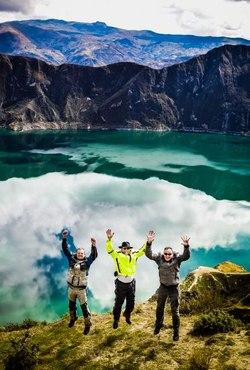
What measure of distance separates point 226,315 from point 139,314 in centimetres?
371

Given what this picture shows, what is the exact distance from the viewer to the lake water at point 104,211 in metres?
46.3

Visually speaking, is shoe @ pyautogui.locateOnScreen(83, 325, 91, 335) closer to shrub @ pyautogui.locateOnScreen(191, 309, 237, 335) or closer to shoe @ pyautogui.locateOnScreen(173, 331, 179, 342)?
shoe @ pyautogui.locateOnScreen(173, 331, 179, 342)

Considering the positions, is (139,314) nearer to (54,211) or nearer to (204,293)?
(204,293)

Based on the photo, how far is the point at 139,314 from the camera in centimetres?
1734

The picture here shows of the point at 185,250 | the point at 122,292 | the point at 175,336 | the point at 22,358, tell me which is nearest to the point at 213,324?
the point at 175,336

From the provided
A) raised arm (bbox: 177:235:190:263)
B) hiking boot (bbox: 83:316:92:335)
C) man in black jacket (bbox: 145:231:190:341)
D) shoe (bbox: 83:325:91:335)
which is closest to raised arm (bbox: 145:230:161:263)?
man in black jacket (bbox: 145:231:190:341)

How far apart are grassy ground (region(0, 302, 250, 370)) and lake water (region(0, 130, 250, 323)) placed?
2334cm

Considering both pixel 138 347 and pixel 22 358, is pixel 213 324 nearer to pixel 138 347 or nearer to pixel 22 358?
pixel 138 347

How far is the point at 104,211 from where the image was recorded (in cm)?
7694

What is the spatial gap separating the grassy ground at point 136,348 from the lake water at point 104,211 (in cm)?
2334

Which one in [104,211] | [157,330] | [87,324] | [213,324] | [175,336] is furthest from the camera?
[104,211]

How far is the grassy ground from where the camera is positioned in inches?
498

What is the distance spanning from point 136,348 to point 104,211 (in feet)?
207

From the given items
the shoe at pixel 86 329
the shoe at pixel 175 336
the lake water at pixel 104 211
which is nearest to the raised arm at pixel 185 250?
the shoe at pixel 175 336
